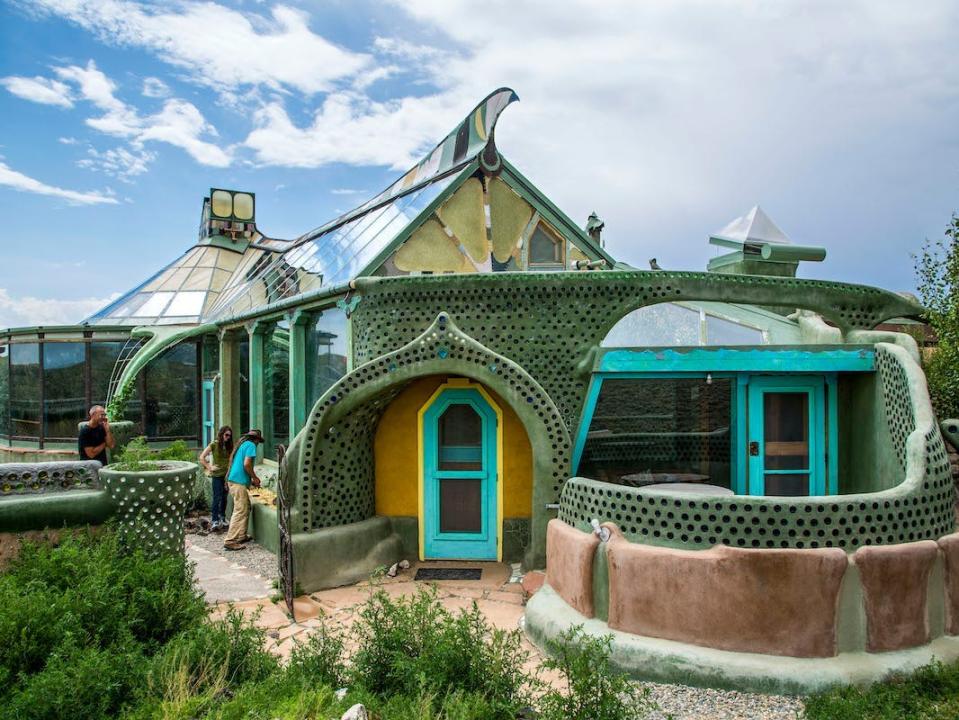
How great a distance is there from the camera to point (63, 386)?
48.4 feet

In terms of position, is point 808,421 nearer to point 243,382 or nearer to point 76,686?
point 76,686

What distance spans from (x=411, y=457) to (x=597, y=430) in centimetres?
378

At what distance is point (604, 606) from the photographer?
5.61 m

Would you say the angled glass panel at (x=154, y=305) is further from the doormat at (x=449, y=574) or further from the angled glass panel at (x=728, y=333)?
the angled glass panel at (x=728, y=333)

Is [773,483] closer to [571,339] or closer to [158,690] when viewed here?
[571,339]

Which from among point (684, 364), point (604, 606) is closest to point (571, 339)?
point (684, 364)

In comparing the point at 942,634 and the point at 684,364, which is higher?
the point at 684,364

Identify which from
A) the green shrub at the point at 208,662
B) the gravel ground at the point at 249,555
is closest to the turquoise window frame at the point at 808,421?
the green shrub at the point at 208,662

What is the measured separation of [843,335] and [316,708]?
701 cm

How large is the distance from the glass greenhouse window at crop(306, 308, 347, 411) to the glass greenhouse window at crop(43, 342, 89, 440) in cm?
780

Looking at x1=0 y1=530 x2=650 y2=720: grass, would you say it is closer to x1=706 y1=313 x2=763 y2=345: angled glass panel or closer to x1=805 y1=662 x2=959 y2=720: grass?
x1=805 y1=662 x2=959 y2=720: grass

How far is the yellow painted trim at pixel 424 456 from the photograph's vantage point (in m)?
8.12

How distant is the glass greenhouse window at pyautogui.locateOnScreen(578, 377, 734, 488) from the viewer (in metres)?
10.6

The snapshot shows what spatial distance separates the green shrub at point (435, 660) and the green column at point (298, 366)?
531cm
